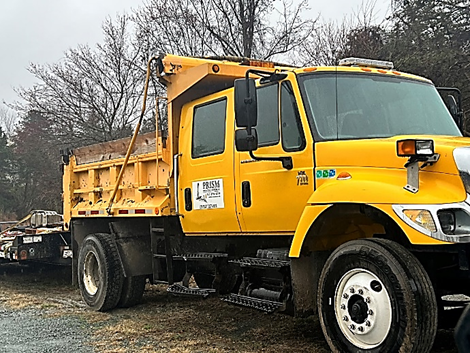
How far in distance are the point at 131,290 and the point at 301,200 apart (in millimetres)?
3593

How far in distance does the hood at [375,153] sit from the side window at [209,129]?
1483 millimetres

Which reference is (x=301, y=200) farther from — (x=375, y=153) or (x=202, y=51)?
(x=202, y=51)

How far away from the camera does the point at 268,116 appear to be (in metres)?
5.87

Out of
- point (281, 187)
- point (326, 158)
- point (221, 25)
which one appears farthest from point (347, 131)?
point (221, 25)

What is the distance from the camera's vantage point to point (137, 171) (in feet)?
25.8

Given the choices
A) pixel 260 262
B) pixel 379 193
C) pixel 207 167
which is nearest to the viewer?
pixel 379 193

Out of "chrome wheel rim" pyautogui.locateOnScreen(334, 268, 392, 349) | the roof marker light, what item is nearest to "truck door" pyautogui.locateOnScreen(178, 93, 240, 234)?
the roof marker light

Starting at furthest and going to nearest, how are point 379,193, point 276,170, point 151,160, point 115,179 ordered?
point 115,179
point 151,160
point 276,170
point 379,193

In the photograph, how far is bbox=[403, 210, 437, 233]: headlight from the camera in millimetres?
4258

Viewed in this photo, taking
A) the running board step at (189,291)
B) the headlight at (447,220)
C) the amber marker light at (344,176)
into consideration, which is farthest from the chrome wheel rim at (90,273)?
the headlight at (447,220)

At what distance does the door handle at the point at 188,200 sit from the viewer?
6.92 metres

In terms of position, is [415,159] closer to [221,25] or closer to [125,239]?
[125,239]

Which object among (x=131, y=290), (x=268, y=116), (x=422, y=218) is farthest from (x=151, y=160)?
(x=422, y=218)

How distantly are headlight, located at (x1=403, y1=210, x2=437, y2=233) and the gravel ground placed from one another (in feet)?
5.61
